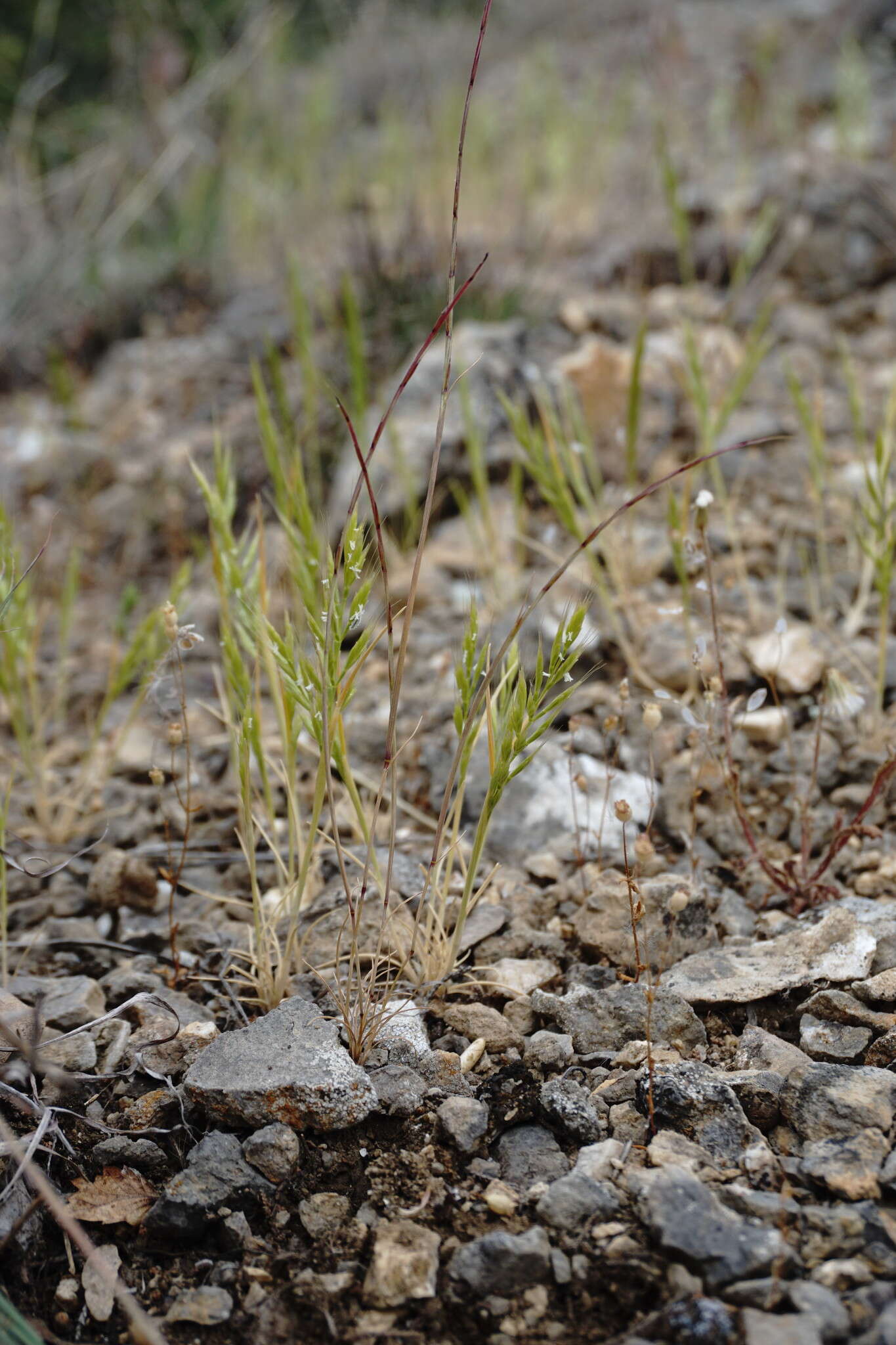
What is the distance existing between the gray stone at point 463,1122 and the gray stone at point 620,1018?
147 millimetres

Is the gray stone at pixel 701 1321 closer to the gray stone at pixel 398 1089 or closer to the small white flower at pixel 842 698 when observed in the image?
the gray stone at pixel 398 1089

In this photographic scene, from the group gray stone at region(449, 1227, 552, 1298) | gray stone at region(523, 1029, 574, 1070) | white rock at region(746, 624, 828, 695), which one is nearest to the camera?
gray stone at region(449, 1227, 552, 1298)

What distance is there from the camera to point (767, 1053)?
1.05 m

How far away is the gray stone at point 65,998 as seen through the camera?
1.16m

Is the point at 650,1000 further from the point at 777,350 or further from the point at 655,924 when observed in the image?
the point at 777,350

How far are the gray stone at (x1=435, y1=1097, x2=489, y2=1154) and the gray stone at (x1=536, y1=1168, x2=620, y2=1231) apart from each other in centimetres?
11

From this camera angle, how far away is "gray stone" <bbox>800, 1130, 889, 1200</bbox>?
881mm

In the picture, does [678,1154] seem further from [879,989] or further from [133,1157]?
[133,1157]

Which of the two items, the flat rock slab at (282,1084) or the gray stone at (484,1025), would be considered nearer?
the flat rock slab at (282,1084)

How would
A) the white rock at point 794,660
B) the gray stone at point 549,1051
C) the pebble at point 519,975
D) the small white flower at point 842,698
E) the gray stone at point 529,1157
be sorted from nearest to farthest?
the gray stone at point 529,1157, the gray stone at point 549,1051, the pebble at point 519,975, the small white flower at point 842,698, the white rock at point 794,660

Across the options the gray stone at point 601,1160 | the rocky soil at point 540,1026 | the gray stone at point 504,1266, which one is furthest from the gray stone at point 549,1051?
the gray stone at point 504,1266

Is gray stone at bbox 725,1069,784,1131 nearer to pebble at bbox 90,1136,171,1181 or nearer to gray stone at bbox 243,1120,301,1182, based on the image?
gray stone at bbox 243,1120,301,1182

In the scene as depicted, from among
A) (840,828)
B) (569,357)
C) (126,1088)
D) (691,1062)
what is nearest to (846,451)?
(569,357)

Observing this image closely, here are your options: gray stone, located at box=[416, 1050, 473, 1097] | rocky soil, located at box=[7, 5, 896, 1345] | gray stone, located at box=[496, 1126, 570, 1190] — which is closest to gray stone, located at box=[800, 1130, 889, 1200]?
rocky soil, located at box=[7, 5, 896, 1345]
